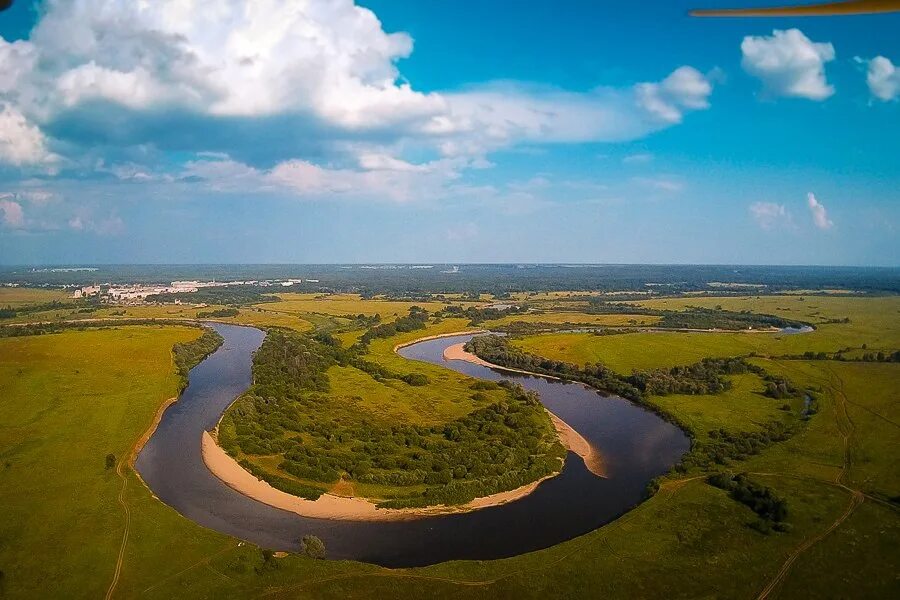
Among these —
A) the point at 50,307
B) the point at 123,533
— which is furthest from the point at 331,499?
the point at 50,307

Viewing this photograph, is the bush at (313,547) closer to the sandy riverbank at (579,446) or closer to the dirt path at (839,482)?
the sandy riverbank at (579,446)

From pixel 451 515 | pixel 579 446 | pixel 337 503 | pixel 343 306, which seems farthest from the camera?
pixel 343 306

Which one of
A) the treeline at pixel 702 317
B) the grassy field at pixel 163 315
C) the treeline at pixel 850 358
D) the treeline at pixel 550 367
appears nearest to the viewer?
the treeline at pixel 550 367

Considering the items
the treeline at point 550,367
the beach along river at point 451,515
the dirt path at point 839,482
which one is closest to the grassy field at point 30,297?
the beach along river at point 451,515

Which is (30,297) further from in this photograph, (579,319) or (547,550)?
(547,550)

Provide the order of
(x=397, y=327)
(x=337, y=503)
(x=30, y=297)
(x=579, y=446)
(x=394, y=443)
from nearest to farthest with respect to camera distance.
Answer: (x=337, y=503), (x=394, y=443), (x=579, y=446), (x=397, y=327), (x=30, y=297)

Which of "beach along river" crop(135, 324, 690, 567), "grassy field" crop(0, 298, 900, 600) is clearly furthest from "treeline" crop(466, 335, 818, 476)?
"beach along river" crop(135, 324, 690, 567)

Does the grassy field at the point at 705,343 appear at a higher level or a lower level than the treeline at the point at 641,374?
higher
